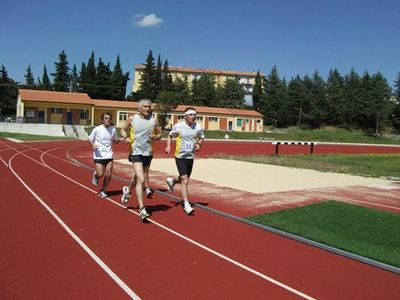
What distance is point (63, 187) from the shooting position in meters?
12.1

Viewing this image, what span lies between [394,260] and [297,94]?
8854 cm

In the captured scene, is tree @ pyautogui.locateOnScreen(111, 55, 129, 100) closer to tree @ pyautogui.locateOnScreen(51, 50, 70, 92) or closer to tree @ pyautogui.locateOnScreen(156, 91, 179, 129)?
tree @ pyautogui.locateOnScreen(51, 50, 70, 92)

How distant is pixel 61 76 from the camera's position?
94.2m

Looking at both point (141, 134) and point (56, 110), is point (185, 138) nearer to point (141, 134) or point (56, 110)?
point (141, 134)

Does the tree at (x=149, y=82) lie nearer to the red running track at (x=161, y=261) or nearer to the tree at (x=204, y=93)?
the tree at (x=204, y=93)

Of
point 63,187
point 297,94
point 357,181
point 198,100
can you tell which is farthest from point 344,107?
point 63,187

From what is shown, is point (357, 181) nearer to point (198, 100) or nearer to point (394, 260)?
point (394, 260)

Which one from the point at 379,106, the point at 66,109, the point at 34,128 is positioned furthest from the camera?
the point at 379,106

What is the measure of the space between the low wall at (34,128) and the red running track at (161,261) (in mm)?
44522

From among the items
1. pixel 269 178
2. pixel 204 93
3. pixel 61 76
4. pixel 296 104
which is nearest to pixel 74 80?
pixel 61 76

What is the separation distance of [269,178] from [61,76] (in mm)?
86097

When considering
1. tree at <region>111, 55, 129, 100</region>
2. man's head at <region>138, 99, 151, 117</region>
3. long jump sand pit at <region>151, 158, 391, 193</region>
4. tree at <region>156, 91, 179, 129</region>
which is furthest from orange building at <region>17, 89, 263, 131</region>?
man's head at <region>138, 99, 151, 117</region>

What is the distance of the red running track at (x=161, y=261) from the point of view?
4.96 m

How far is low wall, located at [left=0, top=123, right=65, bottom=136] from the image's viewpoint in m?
51.9
